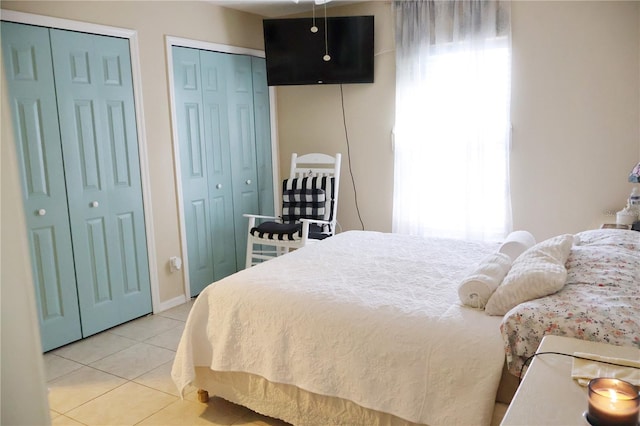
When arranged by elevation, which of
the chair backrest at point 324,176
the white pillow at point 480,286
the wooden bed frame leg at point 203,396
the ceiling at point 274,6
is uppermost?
the ceiling at point 274,6

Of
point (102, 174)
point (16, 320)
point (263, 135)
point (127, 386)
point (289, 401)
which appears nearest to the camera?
point (16, 320)

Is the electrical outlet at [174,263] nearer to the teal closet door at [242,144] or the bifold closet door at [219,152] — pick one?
the bifold closet door at [219,152]

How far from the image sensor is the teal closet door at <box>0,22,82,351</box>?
9.15ft

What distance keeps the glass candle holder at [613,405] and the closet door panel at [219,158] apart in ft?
11.4

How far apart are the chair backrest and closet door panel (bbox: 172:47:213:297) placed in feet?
2.49

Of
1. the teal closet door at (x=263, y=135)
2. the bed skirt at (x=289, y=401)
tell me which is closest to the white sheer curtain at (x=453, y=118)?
the teal closet door at (x=263, y=135)

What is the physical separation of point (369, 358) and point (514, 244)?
3.32 ft

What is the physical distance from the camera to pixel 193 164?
3.90 metres

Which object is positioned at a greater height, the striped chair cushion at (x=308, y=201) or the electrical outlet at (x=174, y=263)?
the striped chair cushion at (x=308, y=201)

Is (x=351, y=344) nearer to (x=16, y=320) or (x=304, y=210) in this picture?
(x=16, y=320)

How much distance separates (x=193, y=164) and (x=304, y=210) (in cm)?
95

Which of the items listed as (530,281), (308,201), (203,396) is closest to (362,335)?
(530,281)

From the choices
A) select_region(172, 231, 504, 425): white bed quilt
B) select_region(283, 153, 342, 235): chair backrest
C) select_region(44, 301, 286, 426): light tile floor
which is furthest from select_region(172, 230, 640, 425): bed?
select_region(283, 153, 342, 235): chair backrest

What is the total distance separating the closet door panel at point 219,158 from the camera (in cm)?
396
